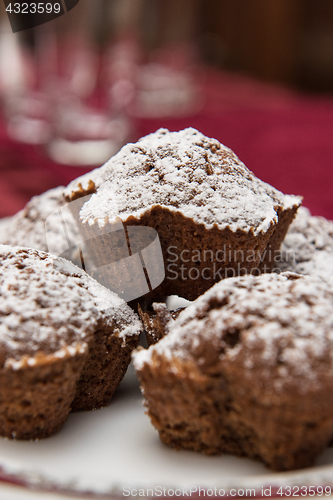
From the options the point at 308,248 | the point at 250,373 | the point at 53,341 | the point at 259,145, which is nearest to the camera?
the point at 250,373

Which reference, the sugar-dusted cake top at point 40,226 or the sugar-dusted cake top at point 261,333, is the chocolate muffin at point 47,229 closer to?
the sugar-dusted cake top at point 40,226

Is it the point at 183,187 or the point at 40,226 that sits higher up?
the point at 183,187

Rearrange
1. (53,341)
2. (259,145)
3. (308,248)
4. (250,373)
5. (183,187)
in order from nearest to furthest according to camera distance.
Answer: (250,373)
(53,341)
(183,187)
(308,248)
(259,145)

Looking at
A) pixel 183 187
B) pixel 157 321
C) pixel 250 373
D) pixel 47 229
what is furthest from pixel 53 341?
pixel 47 229

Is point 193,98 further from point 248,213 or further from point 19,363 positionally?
point 19,363

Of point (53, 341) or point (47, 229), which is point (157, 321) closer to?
point (53, 341)

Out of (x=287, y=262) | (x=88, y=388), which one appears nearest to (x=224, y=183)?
(x=287, y=262)
